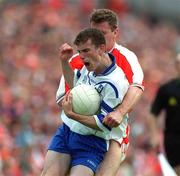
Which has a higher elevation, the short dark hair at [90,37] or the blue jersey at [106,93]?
the short dark hair at [90,37]

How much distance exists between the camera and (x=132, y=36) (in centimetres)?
2570

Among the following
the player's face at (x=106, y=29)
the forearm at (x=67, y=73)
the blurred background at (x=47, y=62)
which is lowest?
the blurred background at (x=47, y=62)

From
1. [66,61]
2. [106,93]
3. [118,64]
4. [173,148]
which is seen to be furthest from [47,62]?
[106,93]

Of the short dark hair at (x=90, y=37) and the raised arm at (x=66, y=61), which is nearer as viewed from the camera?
the short dark hair at (x=90, y=37)

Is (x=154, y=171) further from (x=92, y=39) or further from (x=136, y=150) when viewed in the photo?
(x=92, y=39)

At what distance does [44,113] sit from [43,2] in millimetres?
6907

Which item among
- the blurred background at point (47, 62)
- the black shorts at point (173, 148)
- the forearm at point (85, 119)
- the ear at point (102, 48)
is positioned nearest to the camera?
the forearm at point (85, 119)

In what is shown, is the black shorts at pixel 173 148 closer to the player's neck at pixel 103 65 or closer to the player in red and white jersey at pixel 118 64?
the player in red and white jersey at pixel 118 64

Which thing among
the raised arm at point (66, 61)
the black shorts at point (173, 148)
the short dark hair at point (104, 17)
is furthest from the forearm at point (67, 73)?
the black shorts at point (173, 148)

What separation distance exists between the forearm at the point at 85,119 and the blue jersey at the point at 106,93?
4 cm

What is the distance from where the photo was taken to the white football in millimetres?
9773

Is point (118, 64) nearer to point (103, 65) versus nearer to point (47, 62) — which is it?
point (103, 65)

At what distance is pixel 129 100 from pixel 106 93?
24cm

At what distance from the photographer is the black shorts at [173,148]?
42.5 ft
